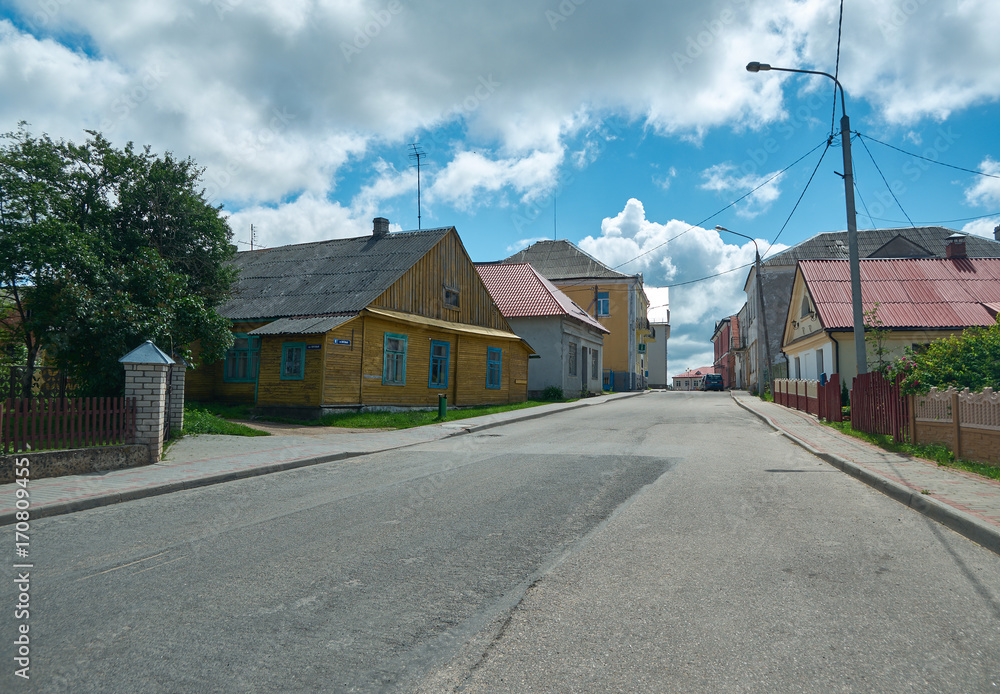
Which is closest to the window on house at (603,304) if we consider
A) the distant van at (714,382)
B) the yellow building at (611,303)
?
the yellow building at (611,303)

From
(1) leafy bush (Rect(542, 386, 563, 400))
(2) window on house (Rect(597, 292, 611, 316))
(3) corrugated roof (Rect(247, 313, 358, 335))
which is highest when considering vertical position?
(2) window on house (Rect(597, 292, 611, 316))

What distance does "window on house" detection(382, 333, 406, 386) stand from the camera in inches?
786

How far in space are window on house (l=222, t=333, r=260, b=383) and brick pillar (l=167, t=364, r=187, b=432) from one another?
703cm

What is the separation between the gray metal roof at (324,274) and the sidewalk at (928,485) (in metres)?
13.2

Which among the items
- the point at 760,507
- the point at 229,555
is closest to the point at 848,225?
the point at 760,507

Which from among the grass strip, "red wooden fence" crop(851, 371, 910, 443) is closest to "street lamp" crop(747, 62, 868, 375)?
"red wooden fence" crop(851, 371, 910, 443)

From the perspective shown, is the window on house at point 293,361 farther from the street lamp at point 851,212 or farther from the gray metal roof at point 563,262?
the gray metal roof at point 563,262

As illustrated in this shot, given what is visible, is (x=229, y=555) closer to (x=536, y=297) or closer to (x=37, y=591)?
(x=37, y=591)

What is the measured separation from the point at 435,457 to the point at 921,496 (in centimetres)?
741

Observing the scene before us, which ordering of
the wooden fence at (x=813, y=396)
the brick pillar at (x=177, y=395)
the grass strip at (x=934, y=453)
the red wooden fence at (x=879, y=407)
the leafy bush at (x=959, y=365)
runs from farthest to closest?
the wooden fence at (x=813, y=396) → the brick pillar at (x=177, y=395) → the red wooden fence at (x=879, y=407) → the leafy bush at (x=959, y=365) → the grass strip at (x=934, y=453)

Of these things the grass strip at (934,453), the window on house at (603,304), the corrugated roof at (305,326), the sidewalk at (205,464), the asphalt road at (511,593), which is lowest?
the sidewalk at (205,464)

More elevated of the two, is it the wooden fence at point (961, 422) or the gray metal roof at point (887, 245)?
the gray metal roof at point (887, 245)

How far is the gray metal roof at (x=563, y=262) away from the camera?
4762 cm

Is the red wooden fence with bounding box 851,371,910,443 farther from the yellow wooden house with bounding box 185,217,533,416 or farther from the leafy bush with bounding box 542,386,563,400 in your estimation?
the leafy bush with bounding box 542,386,563,400
